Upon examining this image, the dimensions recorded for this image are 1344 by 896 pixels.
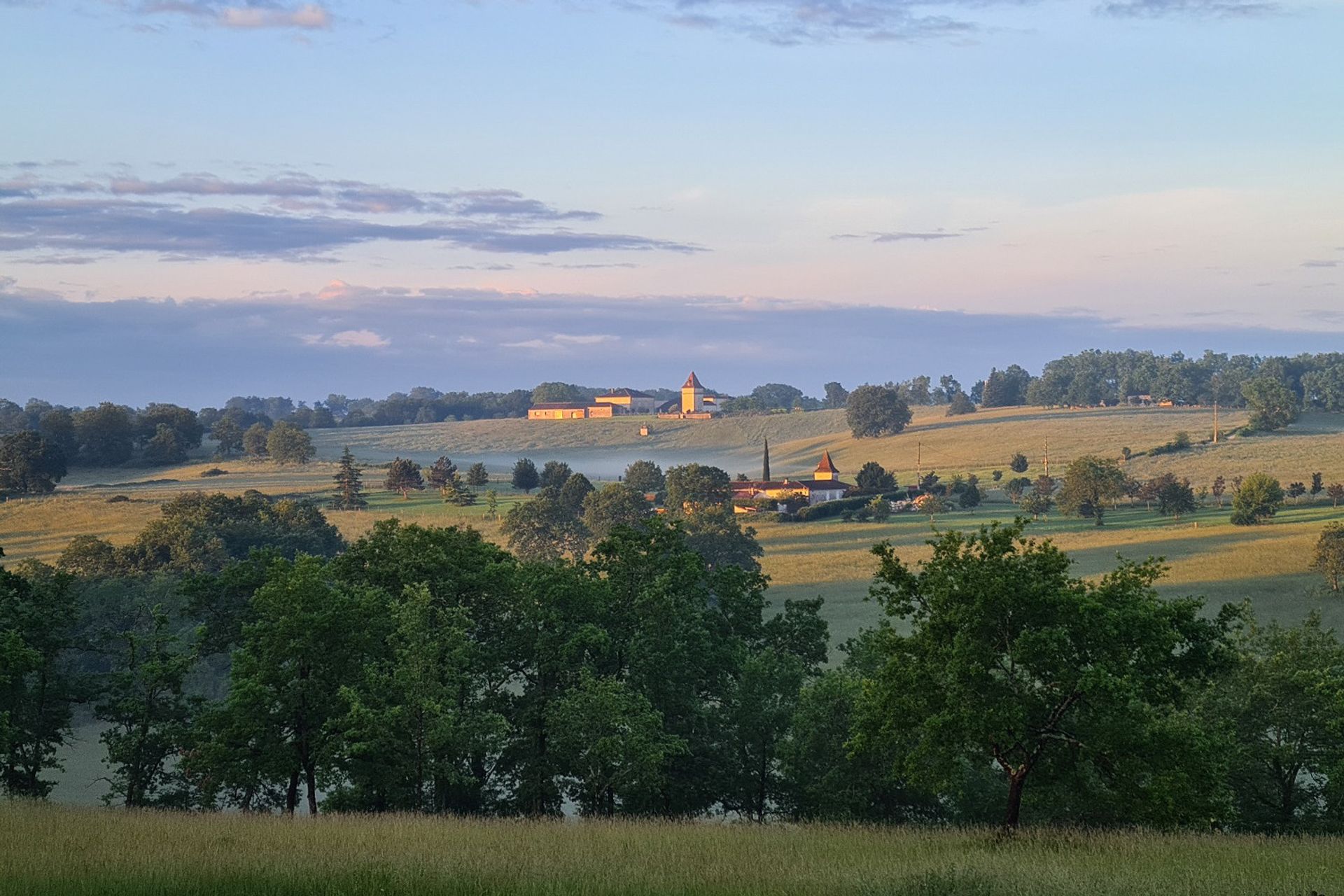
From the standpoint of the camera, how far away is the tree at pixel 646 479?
5635 inches

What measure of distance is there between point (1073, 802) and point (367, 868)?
1576cm

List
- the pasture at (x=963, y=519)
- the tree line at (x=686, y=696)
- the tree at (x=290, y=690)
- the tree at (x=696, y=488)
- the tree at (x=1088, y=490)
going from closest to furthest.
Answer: the tree line at (x=686, y=696)
the tree at (x=290, y=690)
the pasture at (x=963, y=519)
the tree at (x=1088, y=490)
the tree at (x=696, y=488)

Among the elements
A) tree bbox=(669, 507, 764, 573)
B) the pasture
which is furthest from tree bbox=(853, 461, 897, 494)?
tree bbox=(669, 507, 764, 573)

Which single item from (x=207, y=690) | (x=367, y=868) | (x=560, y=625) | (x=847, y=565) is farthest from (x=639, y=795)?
(x=847, y=565)

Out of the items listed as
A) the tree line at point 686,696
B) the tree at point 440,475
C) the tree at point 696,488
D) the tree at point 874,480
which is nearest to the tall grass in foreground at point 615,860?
the tree line at point 686,696

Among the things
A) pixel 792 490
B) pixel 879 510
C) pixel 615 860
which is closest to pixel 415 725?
pixel 615 860

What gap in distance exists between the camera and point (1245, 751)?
90.8ft

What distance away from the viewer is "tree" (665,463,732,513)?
124 m

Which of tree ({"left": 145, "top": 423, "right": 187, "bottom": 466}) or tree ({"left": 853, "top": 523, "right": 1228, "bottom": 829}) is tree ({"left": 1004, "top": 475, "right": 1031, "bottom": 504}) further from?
tree ({"left": 145, "top": 423, "right": 187, "bottom": 466})

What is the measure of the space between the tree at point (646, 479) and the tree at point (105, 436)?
76.6 meters

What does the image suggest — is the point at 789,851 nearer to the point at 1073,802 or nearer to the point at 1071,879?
the point at 1071,879

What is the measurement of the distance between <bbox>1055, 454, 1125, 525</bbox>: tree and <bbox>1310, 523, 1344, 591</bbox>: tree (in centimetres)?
2464

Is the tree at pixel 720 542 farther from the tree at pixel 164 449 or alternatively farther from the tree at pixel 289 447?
the tree at pixel 164 449

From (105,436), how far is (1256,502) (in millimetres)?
148557
